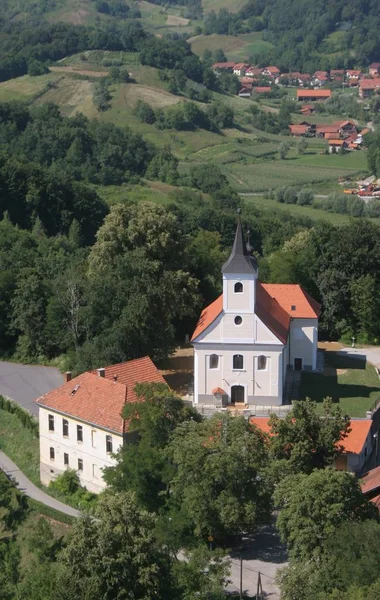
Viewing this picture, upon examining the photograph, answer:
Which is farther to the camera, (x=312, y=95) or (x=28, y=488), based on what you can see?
(x=312, y=95)

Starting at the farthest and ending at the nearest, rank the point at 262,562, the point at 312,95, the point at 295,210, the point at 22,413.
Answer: the point at 312,95, the point at 295,210, the point at 22,413, the point at 262,562

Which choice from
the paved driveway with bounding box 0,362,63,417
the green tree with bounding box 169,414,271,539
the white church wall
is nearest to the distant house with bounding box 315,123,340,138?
the white church wall

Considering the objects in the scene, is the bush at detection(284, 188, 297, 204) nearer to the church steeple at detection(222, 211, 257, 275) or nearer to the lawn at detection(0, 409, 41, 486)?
the church steeple at detection(222, 211, 257, 275)

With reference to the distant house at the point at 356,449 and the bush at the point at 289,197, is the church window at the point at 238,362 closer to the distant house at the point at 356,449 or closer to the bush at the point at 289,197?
the distant house at the point at 356,449

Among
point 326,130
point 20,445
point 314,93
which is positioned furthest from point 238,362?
point 314,93

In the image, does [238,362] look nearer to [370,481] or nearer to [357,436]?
[357,436]

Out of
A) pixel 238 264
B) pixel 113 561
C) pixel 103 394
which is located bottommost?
pixel 103 394
